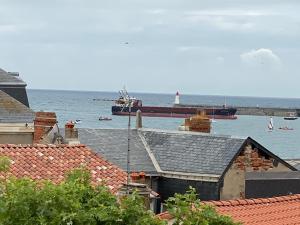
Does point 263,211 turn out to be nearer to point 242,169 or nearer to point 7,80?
point 242,169

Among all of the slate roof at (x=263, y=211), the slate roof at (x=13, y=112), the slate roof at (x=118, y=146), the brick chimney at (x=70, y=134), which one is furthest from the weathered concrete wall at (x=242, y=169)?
the slate roof at (x=13, y=112)

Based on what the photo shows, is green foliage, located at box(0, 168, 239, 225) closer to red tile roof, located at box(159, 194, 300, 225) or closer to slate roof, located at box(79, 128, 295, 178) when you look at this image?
red tile roof, located at box(159, 194, 300, 225)

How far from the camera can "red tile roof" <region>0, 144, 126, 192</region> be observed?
19078 mm

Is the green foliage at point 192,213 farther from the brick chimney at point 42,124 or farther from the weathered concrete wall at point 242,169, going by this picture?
the brick chimney at point 42,124

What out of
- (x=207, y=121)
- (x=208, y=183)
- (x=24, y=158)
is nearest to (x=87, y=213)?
(x=24, y=158)

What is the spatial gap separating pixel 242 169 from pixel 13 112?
997 cm

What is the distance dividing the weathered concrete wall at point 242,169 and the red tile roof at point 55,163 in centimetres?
564

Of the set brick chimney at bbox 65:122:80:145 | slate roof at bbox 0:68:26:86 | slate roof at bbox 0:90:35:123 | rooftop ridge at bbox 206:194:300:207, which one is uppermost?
slate roof at bbox 0:68:26:86

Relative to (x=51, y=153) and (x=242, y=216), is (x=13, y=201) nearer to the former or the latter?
(x=242, y=216)

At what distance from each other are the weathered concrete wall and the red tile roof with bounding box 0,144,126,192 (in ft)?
18.5

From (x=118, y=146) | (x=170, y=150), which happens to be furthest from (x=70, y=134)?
(x=170, y=150)

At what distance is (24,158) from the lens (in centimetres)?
1975

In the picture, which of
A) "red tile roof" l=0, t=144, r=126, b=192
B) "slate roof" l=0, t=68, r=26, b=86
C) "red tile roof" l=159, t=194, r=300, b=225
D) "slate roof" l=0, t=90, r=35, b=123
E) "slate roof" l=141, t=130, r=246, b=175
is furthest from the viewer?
"slate roof" l=0, t=68, r=26, b=86

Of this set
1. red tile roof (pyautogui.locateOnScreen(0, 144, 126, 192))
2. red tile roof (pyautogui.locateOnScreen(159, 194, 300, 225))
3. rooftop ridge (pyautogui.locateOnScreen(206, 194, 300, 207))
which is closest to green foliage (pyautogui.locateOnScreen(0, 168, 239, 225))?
red tile roof (pyautogui.locateOnScreen(159, 194, 300, 225))
